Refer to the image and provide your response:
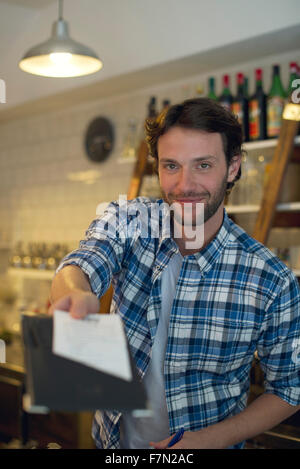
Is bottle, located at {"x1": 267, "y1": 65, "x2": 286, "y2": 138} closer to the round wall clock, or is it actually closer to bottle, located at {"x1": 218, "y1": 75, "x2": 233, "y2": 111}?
bottle, located at {"x1": 218, "y1": 75, "x2": 233, "y2": 111}

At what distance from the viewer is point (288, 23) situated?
265 centimetres

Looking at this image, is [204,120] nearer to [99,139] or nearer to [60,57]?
[60,57]

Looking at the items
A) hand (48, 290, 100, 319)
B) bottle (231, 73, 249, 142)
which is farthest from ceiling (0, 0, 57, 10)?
hand (48, 290, 100, 319)

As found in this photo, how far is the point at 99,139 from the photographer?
4.16 metres

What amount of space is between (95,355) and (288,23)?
7.47 feet

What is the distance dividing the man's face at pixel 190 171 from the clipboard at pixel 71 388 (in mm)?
671

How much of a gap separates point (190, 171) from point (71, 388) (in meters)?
0.78

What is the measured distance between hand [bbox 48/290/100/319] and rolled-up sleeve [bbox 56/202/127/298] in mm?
290

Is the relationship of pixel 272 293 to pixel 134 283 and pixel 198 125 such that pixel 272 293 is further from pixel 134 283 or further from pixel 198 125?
pixel 198 125

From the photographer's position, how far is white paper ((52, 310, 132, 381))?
854 millimetres

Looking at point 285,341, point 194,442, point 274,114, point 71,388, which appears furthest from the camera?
point 274,114

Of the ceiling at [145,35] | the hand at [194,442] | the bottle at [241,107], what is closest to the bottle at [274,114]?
the bottle at [241,107]

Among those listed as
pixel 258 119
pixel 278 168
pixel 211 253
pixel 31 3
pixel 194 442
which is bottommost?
pixel 194 442

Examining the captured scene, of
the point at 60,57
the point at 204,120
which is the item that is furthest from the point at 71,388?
the point at 60,57
